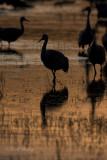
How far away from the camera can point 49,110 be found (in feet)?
42.8

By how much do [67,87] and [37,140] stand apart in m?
5.28

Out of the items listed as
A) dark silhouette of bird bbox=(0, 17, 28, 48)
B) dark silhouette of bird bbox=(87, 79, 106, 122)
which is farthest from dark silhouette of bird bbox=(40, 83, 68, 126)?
dark silhouette of bird bbox=(0, 17, 28, 48)

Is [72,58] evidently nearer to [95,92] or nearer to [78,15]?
[95,92]

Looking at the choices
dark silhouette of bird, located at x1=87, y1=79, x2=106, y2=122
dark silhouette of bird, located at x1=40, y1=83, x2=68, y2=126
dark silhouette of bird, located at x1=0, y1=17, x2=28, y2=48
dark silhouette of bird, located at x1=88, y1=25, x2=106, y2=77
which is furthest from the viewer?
dark silhouette of bird, located at x1=0, y1=17, x2=28, y2=48

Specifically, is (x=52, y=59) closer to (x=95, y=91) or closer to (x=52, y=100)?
(x=95, y=91)

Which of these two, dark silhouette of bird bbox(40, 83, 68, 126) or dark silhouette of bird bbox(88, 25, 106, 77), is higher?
dark silhouette of bird bbox(88, 25, 106, 77)

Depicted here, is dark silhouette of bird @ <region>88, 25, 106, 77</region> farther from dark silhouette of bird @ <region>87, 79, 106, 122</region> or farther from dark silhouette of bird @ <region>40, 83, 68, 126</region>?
dark silhouette of bird @ <region>40, 83, 68, 126</region>

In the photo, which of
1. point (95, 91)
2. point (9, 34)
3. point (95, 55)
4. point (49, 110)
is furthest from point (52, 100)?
point (9, 34)

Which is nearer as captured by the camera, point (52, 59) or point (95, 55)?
point (52, 59)

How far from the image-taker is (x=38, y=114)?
12.6 meters

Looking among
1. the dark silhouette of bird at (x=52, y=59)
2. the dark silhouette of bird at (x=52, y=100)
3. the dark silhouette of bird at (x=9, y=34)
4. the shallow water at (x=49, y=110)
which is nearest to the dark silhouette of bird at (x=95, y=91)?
the shallow water at (x=49, y=110)

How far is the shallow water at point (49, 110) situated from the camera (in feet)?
33.0

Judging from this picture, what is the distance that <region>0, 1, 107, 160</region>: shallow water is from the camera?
10047mm

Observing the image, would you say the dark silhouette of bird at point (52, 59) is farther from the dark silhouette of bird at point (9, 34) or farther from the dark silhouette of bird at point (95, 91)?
the dark silhouette of bird at point (9, 34)
